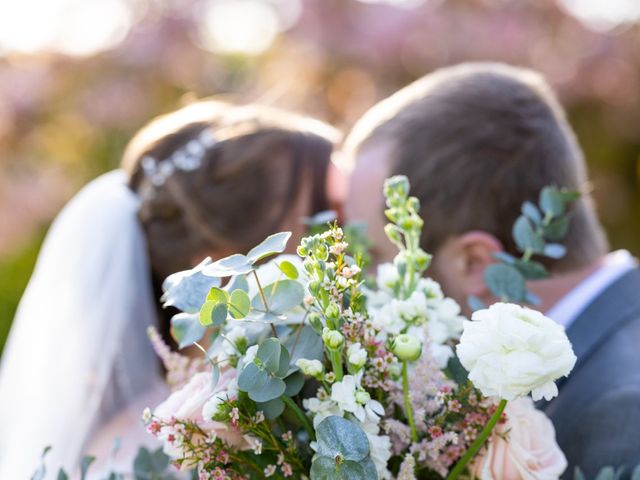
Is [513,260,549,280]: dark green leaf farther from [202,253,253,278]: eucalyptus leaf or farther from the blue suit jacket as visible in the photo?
[202,253,253,278]: eucalyptus leaf

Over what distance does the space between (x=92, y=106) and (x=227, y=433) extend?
5.53 metres

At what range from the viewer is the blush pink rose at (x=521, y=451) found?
1.30 meters

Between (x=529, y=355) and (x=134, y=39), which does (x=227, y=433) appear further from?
(x=134, y=39)

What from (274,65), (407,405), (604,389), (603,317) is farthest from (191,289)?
(274,65)

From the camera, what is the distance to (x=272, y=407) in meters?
1.23

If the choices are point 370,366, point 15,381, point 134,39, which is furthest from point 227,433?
point 134,39

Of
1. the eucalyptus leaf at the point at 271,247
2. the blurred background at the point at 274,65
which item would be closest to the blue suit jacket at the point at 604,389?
the eucalyptus leaf at the point at 271,247

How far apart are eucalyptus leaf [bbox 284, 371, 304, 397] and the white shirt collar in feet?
3.22

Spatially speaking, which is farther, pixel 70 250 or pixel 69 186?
pixel 69 186

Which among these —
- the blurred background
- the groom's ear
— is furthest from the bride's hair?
the blurred background

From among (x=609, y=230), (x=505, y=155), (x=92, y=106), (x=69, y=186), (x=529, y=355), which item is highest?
(x=529, y=355)

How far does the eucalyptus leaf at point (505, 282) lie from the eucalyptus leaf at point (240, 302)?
602mm

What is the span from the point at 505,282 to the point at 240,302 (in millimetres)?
641

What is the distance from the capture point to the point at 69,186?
20.5 ft
